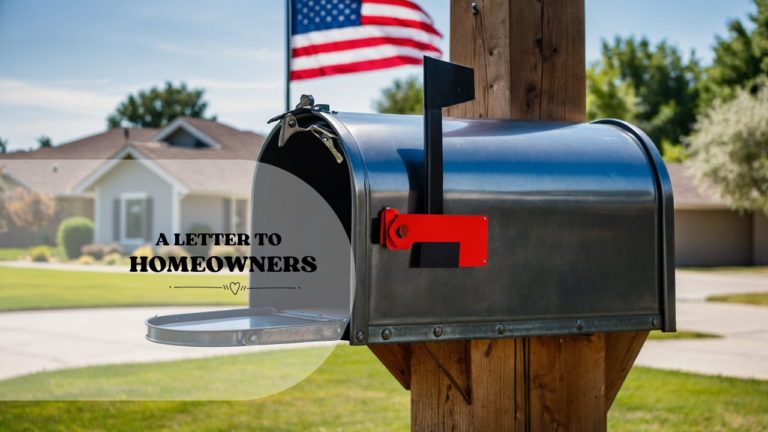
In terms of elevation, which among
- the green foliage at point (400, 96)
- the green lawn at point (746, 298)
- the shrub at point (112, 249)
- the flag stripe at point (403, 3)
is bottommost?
the green lawn at point (746, 298)

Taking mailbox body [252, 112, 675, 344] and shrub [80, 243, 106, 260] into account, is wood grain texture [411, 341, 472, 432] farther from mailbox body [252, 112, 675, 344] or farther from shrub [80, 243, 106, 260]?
shrub [80, 243, 106, 260]

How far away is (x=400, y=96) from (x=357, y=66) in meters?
40.8

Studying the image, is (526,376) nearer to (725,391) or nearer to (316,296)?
(316,296)

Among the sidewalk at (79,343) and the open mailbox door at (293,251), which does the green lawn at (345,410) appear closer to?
the sidewalk at (79,343)

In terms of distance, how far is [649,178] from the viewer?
1705mm

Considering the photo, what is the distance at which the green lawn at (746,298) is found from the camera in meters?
11.8

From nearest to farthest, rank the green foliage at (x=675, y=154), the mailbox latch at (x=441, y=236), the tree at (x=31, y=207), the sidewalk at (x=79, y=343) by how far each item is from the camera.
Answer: the mailbox latch at (x=441, y=236) → the tree at (x=31, y=207) → the sidewalk at (x=79, y=343) → the green foliage at (x=675, y=154)

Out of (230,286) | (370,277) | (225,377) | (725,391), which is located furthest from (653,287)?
(225,377)

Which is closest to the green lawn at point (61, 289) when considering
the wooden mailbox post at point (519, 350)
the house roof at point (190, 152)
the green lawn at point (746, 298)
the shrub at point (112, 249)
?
the shrub at point (112, 249)

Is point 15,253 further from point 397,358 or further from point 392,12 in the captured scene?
point 397,358

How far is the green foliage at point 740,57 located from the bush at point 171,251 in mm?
28184

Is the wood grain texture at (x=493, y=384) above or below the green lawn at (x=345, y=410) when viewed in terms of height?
above

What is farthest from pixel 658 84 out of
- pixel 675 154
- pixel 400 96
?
pixel 400 96

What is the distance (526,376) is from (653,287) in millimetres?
403
